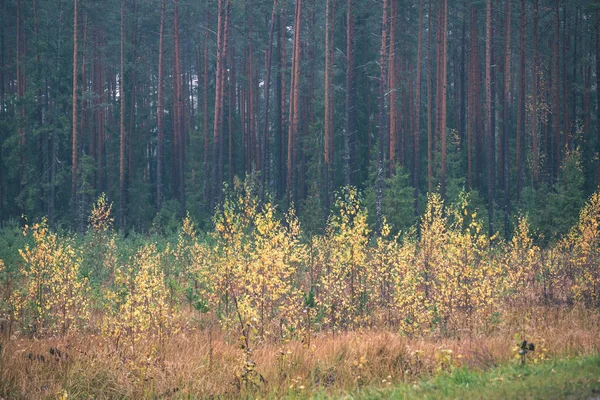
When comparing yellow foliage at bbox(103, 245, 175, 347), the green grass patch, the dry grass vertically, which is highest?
yellow foliage at bbox(103, 245, 175, 347)

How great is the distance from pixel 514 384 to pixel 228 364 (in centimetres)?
382

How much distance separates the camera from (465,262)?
995cm

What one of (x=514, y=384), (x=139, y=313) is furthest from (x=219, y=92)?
(x=514, y=384)

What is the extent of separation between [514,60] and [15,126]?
1459 inches

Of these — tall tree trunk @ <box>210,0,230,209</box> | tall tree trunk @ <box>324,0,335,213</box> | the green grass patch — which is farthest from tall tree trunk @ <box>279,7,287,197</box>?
the green grass patch

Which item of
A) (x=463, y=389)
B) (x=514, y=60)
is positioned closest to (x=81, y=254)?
(x=463, y=389)

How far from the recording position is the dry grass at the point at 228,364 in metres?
7.23

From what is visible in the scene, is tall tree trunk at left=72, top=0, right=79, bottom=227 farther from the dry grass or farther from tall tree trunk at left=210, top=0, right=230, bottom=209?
the dry grass

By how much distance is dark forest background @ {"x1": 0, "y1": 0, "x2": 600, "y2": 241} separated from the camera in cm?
2520

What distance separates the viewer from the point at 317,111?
109 feet

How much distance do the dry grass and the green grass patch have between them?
0.56 metres

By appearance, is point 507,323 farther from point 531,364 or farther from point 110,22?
point 110,22

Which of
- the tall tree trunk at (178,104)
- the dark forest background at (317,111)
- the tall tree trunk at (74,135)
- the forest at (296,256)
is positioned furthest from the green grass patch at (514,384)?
the tall tree trunk at (178,104)

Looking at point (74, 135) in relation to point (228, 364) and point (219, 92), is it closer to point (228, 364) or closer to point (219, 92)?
point (219, 92)
